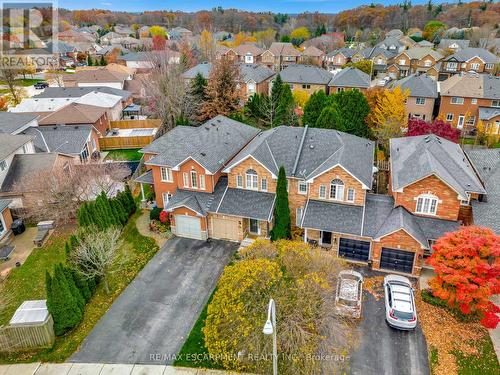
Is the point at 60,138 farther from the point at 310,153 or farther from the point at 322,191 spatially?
the point at 322,191

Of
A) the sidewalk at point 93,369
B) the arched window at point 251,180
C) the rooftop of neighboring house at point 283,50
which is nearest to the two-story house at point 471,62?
the rooftop of neighboring house at point 283,50

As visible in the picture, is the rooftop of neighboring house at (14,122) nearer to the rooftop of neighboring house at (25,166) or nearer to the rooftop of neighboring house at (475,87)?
the rooftop of neighboring house at (25,166)

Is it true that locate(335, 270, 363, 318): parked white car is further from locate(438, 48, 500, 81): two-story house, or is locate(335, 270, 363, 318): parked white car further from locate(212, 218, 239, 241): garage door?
locate(438, 48, 500, 81): two-story house

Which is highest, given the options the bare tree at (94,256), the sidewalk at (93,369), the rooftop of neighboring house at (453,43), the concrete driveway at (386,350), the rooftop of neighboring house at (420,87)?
the rooftop of neighboring house at (453,43)

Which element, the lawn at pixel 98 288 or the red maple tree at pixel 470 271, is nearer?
the red maple tree at pixel 470 271

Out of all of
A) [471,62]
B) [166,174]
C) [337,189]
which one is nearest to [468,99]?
[471,62]

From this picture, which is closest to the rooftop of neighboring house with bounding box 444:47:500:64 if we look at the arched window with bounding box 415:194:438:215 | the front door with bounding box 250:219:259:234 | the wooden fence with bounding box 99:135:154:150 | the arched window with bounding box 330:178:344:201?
the arched window with bounding box 415:194:438:215

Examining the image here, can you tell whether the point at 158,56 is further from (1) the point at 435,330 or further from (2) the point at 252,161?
(1) the point at 435,330

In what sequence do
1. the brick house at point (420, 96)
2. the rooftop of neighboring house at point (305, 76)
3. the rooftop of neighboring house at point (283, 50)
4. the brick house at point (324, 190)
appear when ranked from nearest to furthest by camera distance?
the brick house at point (324, 190)
the brick house at point (420, 96)
the rooftop of neighboring house at point (305, 76)
the rooftop of neighboring house at point (283, 50)
